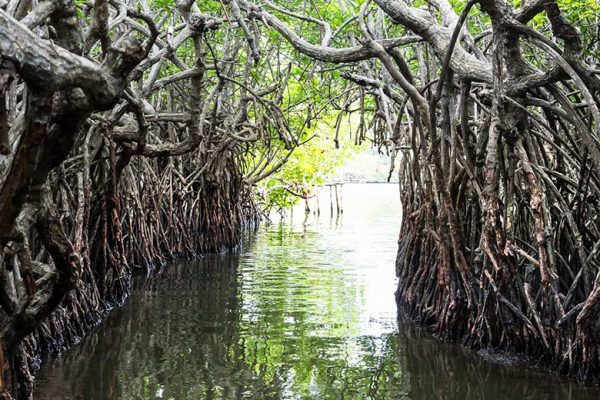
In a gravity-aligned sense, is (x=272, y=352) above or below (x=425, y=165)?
below

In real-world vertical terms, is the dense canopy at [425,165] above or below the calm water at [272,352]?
above

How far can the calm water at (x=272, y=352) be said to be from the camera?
4.63 meters

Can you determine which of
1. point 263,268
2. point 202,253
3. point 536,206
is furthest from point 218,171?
point 536,206

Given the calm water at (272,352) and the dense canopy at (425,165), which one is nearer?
the dense canopy at (425,165)

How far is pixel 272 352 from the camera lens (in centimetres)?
560

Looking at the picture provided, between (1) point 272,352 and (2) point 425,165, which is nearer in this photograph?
(1) point 272,352

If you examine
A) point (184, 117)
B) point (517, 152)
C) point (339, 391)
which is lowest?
point (339, 391)

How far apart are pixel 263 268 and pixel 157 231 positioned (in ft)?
5.55

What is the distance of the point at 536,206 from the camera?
4445mm

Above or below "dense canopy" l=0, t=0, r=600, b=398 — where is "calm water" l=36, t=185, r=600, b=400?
below

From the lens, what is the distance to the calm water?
4.63 m

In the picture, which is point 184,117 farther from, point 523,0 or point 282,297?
point 523,0

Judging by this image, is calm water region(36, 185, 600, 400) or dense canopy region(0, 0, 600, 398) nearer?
dense canopy region(0, 0, 600, 398)

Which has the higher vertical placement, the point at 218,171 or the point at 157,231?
the point at 218,171
